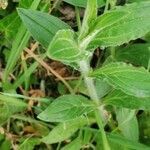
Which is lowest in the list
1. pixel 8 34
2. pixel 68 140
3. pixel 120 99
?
pixel 68 140

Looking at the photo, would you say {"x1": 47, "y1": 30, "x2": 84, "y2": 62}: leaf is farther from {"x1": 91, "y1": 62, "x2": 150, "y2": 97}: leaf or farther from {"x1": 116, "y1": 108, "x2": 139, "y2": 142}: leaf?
{"x1": 116, "y1": 108, "x2": 139, "y2": 142}: leaf

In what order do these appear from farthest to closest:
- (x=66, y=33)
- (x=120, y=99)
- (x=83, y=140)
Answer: (x=83, y=140) → (x=120, y=99) → (x=66, y=33)

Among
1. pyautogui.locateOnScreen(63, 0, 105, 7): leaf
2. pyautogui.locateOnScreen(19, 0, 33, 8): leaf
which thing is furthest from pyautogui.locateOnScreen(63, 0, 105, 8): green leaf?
pyautogui.locateOnScreen(19, 0, 33, 8): leaf

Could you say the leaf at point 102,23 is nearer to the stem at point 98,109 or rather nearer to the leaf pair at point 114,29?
the leaf pair at point 114,29

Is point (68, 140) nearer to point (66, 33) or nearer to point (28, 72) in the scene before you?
point (28, 72)

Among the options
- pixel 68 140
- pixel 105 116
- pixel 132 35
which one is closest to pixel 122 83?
pixel 132 35

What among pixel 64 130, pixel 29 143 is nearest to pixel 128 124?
pixel 64 130
